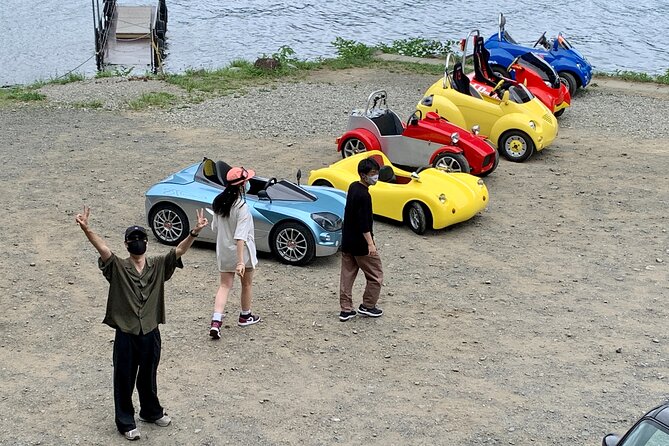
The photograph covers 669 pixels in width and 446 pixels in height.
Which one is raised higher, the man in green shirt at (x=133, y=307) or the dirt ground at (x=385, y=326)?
the man in green shirt at (x=133, y=307)

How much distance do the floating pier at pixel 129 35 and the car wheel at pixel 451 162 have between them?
16.4 m

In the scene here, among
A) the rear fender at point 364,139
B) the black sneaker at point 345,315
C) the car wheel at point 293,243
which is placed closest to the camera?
the black sneaker at point 345,315

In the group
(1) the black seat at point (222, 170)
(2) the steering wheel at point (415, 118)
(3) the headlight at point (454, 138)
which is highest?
(2) the steering wheel at point (415, 118)

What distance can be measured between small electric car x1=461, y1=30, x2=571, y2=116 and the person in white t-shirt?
29.9ft

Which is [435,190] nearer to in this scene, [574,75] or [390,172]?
[390,172]

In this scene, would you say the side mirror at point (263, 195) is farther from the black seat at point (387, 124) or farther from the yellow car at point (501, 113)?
the yellow car at point (501, 113)

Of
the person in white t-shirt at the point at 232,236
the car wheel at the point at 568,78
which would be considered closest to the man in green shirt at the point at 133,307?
the person in white t-shirt at the point at 232,236

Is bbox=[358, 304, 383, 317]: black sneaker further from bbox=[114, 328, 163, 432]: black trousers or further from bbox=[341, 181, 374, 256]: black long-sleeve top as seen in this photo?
bbox=[114, 328, 163, 432]: black trousers

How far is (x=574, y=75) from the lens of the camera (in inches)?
832

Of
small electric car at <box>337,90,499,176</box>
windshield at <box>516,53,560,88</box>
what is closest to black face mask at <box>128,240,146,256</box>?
small electric car at <box>337,90,499,176</box>

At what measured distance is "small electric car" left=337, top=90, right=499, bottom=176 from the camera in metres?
14.8

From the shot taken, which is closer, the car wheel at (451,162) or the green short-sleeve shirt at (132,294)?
the green short-sleeve shirt at (132,294)

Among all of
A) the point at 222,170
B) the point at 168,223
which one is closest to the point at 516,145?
the point at 222,170

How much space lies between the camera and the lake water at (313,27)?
34.9 metres
